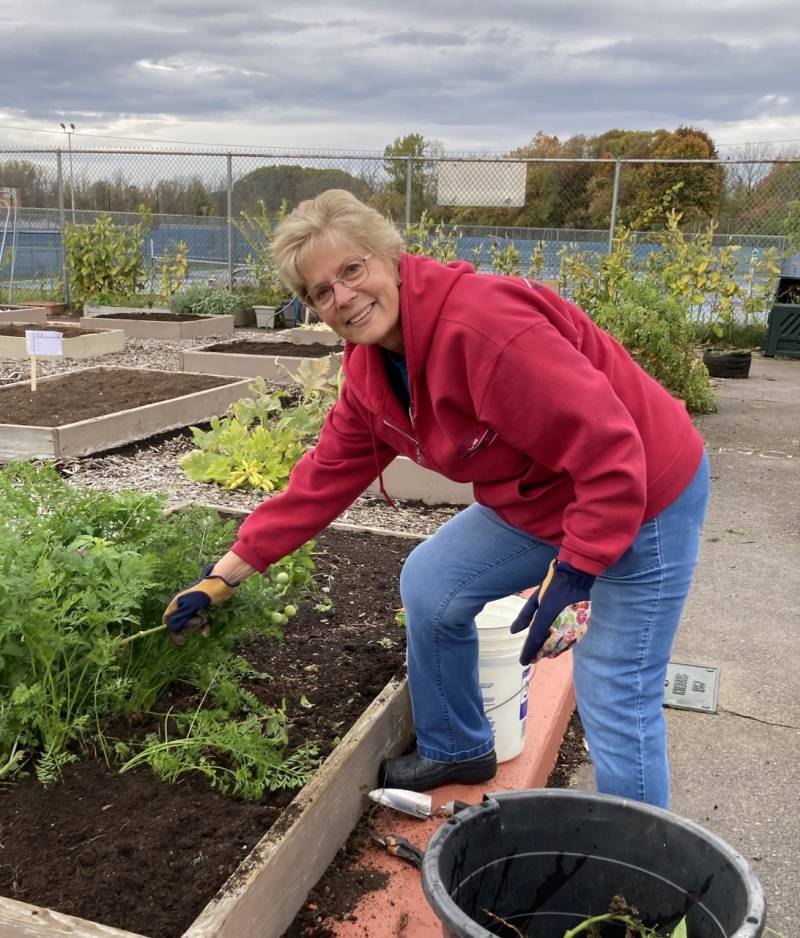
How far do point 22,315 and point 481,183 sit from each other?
739cm

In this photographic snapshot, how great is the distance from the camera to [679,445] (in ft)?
7.03

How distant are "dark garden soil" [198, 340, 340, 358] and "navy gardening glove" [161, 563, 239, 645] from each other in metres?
7.30

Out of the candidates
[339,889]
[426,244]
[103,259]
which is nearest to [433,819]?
[339,889]

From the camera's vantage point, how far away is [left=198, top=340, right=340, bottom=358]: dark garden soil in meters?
9.73

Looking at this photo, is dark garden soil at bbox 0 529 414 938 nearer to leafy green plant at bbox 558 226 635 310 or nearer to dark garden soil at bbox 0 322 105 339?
dark garden soil at bbox 0 322 105 339

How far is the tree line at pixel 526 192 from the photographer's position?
1463 cm

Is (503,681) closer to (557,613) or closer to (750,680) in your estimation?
(557,613)

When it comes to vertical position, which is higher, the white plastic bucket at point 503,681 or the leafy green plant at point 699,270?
the leafy green plant at point 699,270

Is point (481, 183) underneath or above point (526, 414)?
above

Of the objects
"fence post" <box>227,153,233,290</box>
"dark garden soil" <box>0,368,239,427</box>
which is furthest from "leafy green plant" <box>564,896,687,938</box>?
"fence post" <box>227,153,233,290</box>

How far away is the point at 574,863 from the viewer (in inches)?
77.5

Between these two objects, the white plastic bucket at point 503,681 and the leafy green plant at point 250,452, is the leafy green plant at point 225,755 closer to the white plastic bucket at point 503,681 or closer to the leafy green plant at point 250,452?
the white plastic bucket at point 503,681

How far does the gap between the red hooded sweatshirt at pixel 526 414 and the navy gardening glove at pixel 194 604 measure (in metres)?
0.10

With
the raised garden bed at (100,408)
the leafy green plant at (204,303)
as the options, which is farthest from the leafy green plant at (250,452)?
the leafy green plant at (204,303)
